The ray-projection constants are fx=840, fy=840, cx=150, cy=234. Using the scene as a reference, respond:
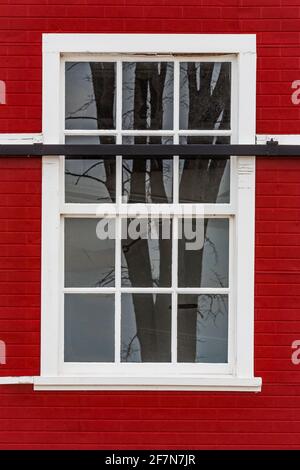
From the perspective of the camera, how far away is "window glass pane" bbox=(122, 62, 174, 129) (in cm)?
514

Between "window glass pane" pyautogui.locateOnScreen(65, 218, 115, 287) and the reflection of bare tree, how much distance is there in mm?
67

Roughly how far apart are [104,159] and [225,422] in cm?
175

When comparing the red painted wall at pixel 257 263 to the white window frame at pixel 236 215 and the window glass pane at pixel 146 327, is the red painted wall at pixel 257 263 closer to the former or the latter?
the white window frame at pixel 236 215

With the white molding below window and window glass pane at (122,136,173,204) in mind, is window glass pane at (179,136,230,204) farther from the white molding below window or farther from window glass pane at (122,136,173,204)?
the white molding below window

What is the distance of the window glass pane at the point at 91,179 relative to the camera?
5.14 meters

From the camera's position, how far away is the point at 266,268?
16.5ft

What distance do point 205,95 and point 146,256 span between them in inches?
41.3

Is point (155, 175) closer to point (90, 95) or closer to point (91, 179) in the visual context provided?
point (91, 179)

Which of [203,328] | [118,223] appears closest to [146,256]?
[118,223]

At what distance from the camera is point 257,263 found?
504 centimetres

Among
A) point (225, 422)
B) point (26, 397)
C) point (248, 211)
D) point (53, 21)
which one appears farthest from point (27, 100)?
point (225, 422)

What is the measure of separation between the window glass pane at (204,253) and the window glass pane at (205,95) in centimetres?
60

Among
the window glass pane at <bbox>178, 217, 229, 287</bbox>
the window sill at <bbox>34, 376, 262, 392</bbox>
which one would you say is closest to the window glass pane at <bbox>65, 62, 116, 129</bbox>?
the window glass pane at <bbox>178, 217, 229, 287</bbox>

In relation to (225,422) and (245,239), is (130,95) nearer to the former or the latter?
(245,239)
